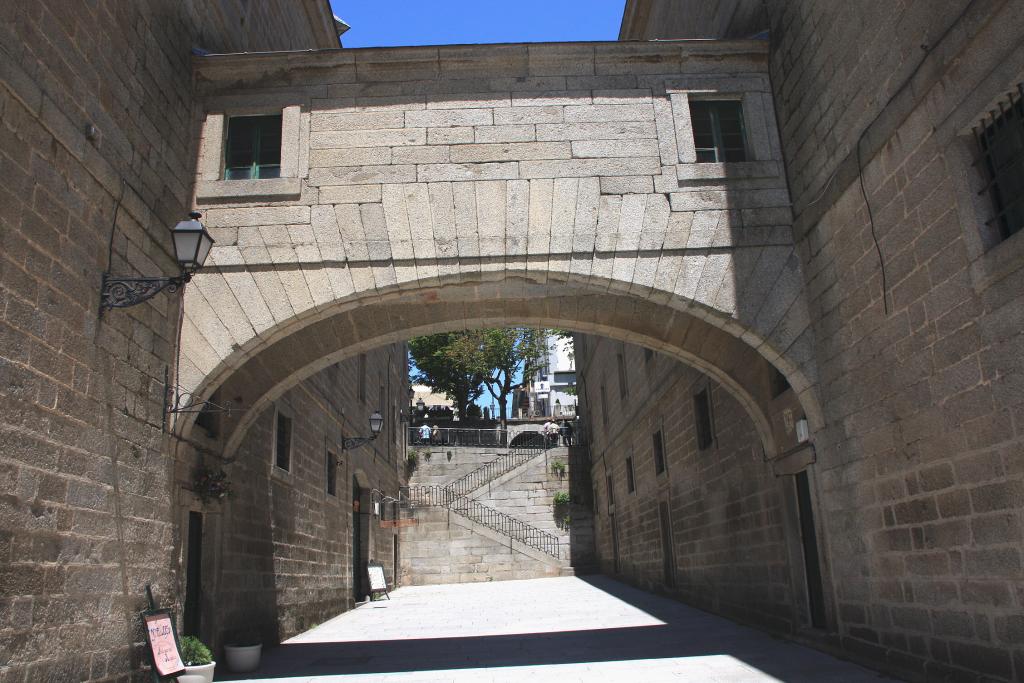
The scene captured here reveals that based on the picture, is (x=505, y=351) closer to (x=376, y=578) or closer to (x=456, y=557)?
(x=456, y=557)

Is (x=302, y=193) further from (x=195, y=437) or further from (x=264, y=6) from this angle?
(x=264, y=6)

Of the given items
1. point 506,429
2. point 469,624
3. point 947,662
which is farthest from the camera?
point 506,429

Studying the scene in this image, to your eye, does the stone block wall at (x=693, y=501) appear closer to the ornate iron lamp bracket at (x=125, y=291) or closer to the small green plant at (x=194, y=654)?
Result: the small green plant at (x=194, y=654)

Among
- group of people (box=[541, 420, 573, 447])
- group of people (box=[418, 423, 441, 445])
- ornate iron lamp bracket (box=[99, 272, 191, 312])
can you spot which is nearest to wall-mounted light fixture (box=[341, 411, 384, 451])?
ornate iron lamp bracket (box=[99, 272, 191, 312])

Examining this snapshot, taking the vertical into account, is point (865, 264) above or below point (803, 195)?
below

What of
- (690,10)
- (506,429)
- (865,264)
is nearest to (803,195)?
(865,264)

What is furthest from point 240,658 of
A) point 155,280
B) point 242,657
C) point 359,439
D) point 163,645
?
point 359,439

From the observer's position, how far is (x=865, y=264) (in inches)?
239

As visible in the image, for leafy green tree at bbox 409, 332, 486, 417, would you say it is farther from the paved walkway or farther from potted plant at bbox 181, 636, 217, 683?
potted plant at bbox 181, 636, 217, 683

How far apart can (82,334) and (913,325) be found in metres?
5.72

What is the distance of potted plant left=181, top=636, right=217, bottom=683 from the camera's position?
6.05 metres

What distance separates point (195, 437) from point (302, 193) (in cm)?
243

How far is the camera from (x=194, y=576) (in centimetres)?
739

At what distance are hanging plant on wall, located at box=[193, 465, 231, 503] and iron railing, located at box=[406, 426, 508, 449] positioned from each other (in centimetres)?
2460
